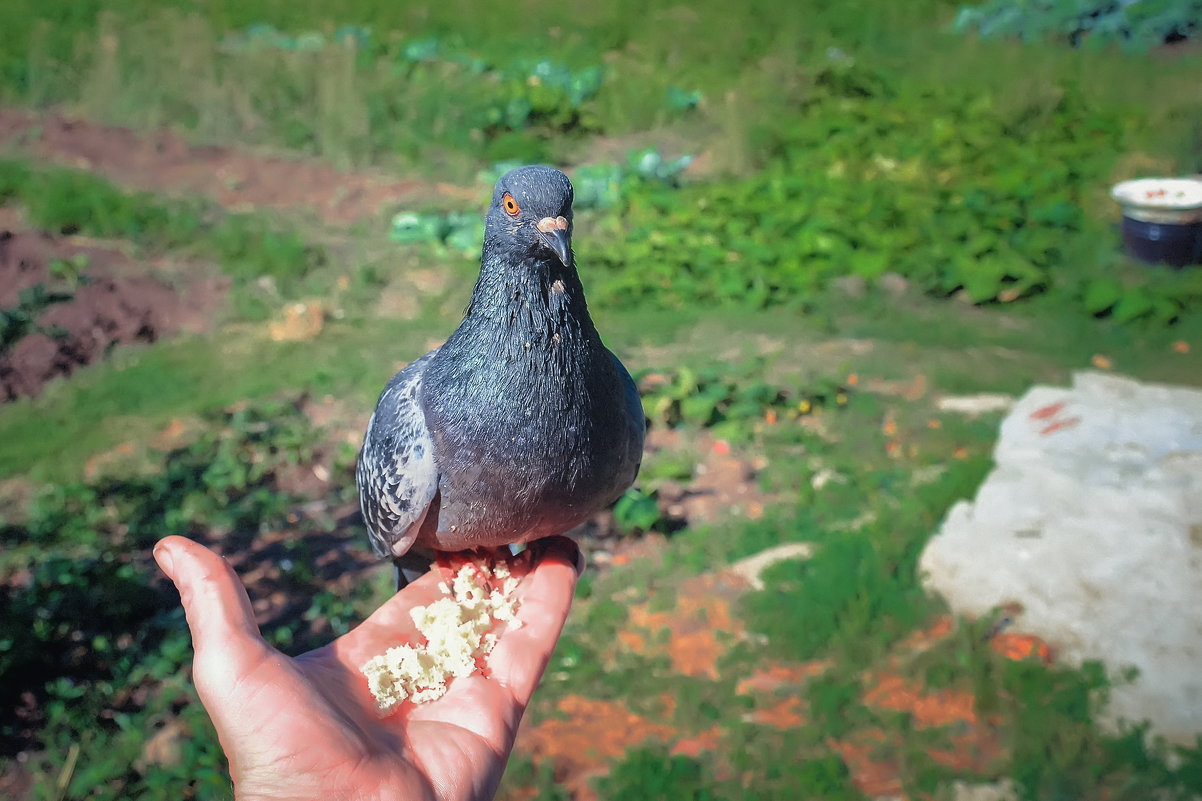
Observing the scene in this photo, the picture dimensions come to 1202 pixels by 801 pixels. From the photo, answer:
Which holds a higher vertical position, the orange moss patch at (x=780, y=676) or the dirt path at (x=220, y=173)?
the dirt path at (x=220, y=173)

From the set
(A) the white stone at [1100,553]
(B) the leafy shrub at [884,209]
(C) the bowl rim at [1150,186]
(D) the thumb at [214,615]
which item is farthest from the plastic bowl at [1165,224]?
(D) the thumb at [214,615]

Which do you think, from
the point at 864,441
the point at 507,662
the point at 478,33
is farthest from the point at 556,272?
the point at 478,33

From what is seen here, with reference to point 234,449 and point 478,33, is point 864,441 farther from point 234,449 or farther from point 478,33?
point 478,33

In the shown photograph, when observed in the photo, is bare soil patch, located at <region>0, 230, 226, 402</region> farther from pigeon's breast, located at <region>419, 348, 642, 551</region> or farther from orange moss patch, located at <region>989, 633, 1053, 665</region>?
orange moss patch, located at <region>989, 633, 1053, 665</region>

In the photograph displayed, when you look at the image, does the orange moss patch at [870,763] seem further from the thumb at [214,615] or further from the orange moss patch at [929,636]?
the thumb at [214,615]

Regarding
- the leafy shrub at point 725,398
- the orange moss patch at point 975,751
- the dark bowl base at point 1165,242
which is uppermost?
the dark bowl base at point 1165,242

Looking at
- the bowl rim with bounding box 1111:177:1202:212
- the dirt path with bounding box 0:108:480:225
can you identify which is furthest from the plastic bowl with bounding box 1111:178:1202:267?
the dirt path with bounding box 0:108:480:225
